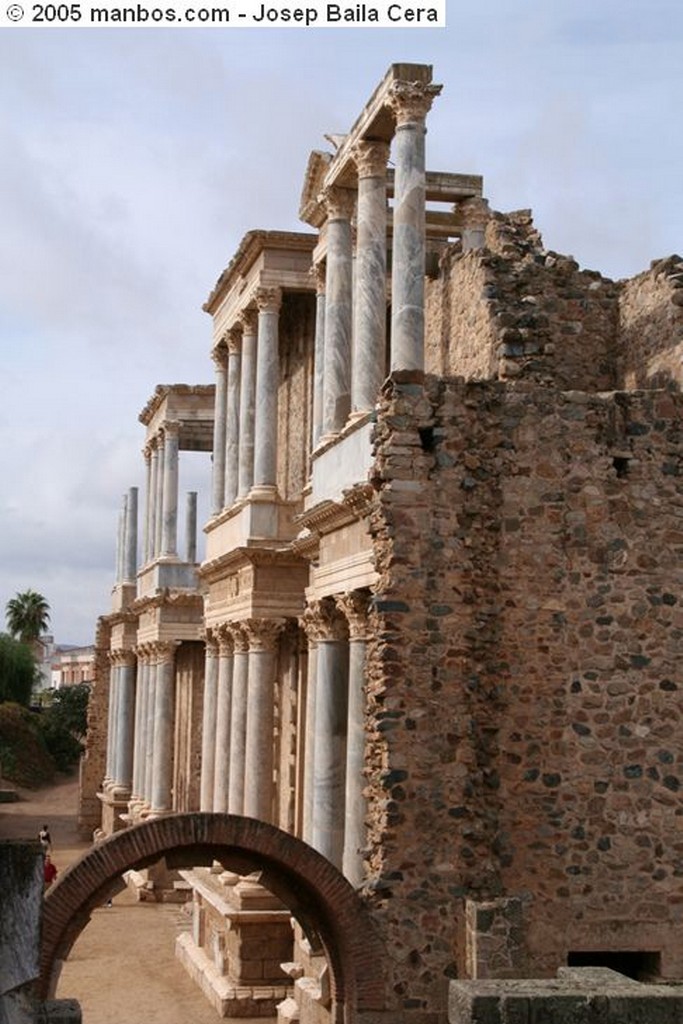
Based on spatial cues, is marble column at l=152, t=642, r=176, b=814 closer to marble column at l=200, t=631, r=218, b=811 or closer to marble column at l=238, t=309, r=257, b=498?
marble column at l=200, t=631, r=218, b=811

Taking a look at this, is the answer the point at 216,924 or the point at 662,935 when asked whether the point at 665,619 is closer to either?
the point at 662,935

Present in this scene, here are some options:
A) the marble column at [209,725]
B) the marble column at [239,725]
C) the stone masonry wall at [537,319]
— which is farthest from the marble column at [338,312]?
the marble column at [209,725]

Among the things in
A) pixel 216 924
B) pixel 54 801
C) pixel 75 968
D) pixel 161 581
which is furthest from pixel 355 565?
pixel 54 801

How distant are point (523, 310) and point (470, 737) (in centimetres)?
567

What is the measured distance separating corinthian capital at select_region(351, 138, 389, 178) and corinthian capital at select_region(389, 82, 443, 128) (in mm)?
1533

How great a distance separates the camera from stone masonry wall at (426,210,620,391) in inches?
642

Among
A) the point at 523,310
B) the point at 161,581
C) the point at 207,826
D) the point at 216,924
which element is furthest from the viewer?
the point at 161,581

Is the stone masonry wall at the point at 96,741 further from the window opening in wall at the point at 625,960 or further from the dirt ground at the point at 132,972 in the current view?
the window opening in wall at the point at 625,960

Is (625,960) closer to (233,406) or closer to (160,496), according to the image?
(233,406)

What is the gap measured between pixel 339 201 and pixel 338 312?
61.1 inches

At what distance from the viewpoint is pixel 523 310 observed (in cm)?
1658

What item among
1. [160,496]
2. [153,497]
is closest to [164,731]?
[160,496]

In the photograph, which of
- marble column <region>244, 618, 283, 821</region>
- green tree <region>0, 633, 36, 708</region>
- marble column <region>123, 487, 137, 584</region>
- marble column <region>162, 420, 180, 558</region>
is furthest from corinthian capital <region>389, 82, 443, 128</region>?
green tree <region>0, 633, 36, 708</region>

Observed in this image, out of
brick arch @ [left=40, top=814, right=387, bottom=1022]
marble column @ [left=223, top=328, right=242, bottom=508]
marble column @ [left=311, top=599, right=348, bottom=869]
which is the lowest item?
brick arch @ [left=40, top=814, right=387, bottom=1022]
